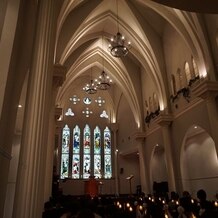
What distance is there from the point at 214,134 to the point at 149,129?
322 inches

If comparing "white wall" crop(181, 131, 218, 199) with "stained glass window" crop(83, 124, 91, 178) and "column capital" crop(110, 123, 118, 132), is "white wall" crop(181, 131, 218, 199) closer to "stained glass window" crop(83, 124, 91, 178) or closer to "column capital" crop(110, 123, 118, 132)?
"column capital" crop(110, 123, 118, 132)

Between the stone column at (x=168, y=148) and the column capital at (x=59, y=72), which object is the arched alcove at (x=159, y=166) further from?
the column capital at (x=59, y=72)

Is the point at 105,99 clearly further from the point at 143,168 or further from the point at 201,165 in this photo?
the point at 201,165

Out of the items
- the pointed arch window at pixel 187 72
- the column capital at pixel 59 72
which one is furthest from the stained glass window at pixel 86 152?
the column capital at pixel 59 72

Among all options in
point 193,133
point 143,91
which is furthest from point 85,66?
point 193,133

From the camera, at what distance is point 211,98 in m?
10.7

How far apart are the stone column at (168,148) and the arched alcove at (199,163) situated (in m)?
0.63

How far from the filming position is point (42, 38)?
5711mm

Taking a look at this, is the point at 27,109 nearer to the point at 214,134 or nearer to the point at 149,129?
the point at 214,134

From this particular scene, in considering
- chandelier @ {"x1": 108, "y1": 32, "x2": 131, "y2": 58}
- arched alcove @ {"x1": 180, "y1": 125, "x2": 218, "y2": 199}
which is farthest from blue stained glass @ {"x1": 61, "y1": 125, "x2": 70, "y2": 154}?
chandelier @ {"x1": 108, "y1": 32, "x2": 131, "y2": 58}

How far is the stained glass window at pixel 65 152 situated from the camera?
23.0 m

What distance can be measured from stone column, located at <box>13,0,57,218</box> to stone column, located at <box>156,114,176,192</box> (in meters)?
10.3

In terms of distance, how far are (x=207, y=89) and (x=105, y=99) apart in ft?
56.7

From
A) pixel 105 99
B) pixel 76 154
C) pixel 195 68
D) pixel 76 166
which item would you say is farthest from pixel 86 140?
pixel 195 68
